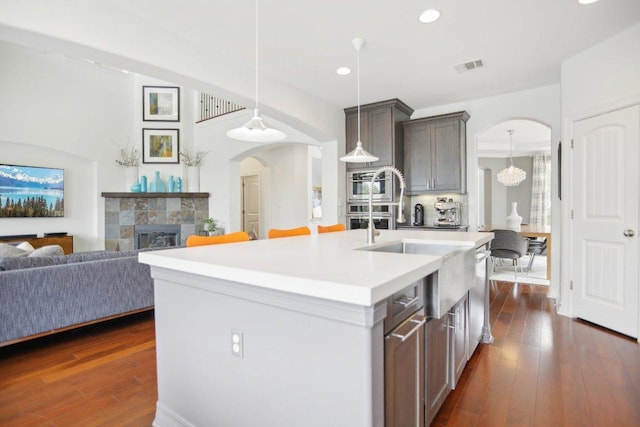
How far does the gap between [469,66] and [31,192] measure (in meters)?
6.91

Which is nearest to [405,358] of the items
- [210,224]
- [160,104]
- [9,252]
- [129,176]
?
[9,252]

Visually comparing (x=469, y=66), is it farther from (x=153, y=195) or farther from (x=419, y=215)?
(x=153, y=195)

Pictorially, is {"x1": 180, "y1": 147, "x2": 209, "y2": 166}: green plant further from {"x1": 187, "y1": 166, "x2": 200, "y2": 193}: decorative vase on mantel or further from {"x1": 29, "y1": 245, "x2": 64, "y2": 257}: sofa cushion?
{"x1": 29, "y1": 245, "x2": 64, "y2": 257}: sofa cushion

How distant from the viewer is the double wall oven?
491cm

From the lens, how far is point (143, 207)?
21.5 feet

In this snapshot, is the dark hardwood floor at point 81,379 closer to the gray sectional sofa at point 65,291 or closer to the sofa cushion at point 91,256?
the gray sectional sofa at point 65,291

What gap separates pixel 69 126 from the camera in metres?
5.87

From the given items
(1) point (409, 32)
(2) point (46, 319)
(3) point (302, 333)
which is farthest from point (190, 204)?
(3) point (302, 333)

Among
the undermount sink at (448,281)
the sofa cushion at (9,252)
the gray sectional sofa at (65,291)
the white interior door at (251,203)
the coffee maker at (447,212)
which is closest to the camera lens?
the undermount sink at (448,281)

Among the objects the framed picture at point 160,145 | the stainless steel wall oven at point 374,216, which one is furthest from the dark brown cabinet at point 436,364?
the framed picture at point 160,145

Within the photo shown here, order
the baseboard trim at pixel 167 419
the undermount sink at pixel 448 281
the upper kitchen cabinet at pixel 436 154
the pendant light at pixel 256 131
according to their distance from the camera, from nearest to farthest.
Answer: the undermount sink at pixel 448 281
the baseboard trim at pixel 167 419
the pendant light at pixel 256 131
the upper kitchen cabinet at pixel 436 154

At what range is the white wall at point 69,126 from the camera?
210 inches

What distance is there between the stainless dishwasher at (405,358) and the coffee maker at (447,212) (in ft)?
12.5

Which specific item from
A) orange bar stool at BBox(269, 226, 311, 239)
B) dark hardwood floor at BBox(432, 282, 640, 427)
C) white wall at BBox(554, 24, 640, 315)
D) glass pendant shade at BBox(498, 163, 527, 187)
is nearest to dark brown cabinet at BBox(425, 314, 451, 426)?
dark hardwood floor at BBox(432, 282, 640, 427)
